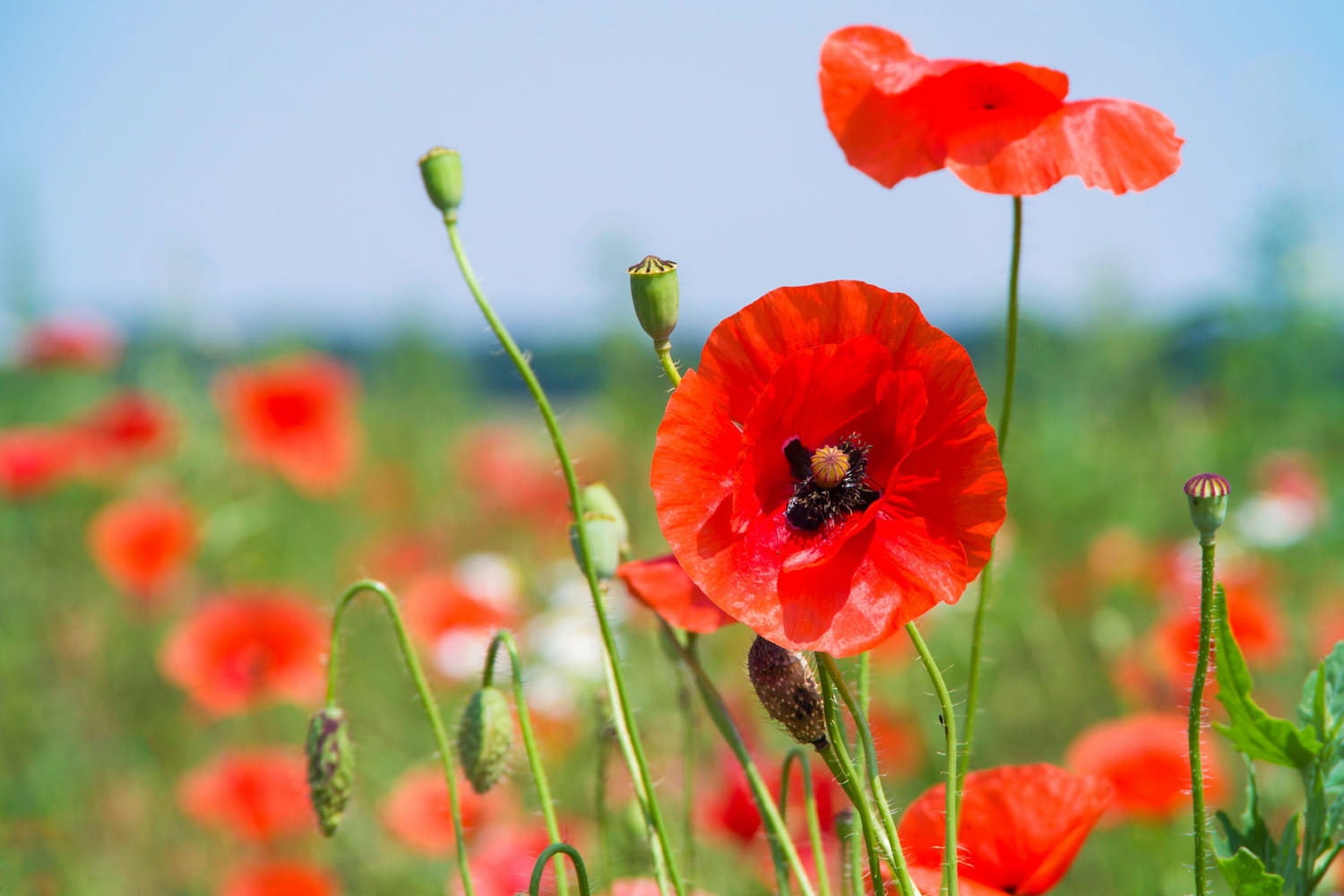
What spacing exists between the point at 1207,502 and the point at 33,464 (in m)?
3.00

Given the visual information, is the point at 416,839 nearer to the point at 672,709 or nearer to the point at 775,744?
the point at 672,709

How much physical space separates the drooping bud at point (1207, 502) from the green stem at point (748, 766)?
25 cm

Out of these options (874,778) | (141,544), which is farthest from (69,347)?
(874,778)

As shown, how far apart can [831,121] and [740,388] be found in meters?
0.18

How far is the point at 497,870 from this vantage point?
44.3 inches

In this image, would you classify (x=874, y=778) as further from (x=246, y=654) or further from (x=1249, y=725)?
(x=246, y=654)

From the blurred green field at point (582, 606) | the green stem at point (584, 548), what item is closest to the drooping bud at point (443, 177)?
the green stem at point (584, 548)

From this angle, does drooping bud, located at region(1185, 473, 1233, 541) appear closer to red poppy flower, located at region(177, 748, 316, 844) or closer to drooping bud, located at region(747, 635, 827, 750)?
drooping bud, located at region(747, 635, 827, 750)

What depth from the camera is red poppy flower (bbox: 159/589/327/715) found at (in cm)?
246

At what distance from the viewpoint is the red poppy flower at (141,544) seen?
116 inches

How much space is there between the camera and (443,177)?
65 centimetres

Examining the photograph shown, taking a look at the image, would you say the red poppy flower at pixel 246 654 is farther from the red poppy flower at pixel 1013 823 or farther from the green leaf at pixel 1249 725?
the green leaf at pixel 1249 725

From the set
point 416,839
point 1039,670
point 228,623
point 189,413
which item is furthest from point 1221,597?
point 189,413

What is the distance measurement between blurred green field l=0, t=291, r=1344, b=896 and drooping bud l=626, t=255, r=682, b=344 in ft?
1.38
